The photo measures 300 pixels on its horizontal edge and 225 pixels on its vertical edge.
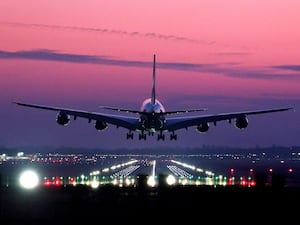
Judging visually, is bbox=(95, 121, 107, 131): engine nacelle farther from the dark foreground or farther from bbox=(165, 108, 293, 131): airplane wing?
the dark foreground

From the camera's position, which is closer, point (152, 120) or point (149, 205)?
point (149, 205)

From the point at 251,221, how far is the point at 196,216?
407cm

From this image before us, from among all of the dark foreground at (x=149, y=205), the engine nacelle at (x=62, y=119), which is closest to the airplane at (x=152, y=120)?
the engine nacelle at (x=62, y=119)

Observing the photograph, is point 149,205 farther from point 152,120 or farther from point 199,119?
point 199,119

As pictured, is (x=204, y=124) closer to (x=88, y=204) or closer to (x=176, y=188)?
(x=176, y=188)

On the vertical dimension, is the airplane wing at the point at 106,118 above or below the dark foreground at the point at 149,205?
above

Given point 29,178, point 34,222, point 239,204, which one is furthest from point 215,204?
point 29,178

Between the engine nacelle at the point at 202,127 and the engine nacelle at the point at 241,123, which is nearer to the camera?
the engine nacelle at the point at 241,123

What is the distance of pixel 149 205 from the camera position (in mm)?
57719

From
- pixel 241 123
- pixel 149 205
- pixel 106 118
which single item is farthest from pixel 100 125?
pixel 149 205

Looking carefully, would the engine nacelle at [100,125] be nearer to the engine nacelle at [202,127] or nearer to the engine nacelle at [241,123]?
the engine nacelle at [202,127]

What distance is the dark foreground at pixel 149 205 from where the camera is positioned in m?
52.3

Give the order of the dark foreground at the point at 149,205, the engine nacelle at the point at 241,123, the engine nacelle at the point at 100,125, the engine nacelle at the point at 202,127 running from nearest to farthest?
the dark foreground at the point at 149,205, the engine nacelle at the point at 241,123, the engine nacelle at the point at 100,125, the engine nacelle at the point at 202,127

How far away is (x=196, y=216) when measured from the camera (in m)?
53.9
